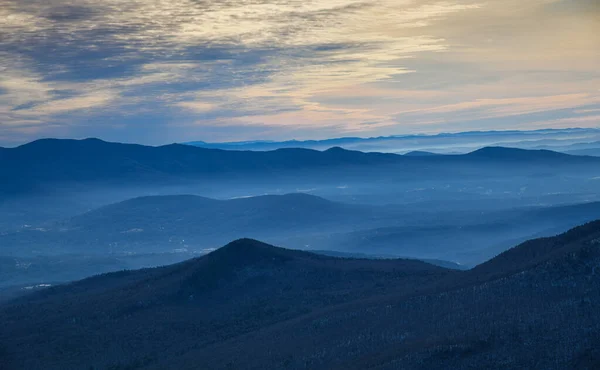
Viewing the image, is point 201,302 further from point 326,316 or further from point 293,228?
point 293,228

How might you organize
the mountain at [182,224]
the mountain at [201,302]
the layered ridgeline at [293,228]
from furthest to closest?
the mountain at [182,224], the layered ridgeline at [293,228], the mountain at [201,302]

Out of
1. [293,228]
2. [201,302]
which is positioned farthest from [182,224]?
[201,302]

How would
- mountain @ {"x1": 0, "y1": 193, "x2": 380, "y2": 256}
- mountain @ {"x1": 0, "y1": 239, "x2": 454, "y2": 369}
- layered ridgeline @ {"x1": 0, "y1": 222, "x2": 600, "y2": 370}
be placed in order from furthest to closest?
1. mountain @ {"x1": 0, "y1": 193, "x2": 380, "y2": 256}
2. mountain @ {"x1": 0, "y1": 239, "x2": 454, "y2": 369}
3. layered ridgeline @ {"x1": 0, "y1": 222, "x2": 600, "y2": 370}

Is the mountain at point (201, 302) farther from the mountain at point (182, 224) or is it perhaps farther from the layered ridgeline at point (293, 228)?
the mountain at point (182, 224)

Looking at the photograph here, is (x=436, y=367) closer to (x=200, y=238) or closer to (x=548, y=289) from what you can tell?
(x=548, y=289)

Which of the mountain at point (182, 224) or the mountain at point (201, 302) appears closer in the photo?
the mountain at point (201, 302)

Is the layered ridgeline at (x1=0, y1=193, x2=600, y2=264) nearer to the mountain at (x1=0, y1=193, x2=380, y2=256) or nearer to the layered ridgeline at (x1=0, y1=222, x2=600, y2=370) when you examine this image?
the mountain at (x1=0, y1=193, x2=380, y2=256)

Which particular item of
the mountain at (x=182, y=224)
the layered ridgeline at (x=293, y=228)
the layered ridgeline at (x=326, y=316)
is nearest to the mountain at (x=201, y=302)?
the layered ridgeline at (x=326, y=316)

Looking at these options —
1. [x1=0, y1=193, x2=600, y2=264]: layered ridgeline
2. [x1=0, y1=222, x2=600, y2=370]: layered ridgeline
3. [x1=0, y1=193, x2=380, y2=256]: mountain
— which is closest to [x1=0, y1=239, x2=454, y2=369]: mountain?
[x1=0, y1=222, x2=600, y2=370]: layered ridgeline
